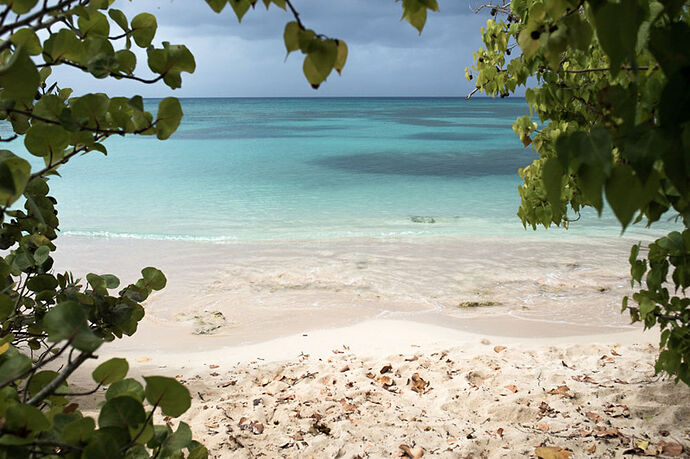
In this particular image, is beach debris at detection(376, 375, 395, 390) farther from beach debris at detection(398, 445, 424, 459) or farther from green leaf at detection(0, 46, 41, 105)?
green leaf at detection(0, 46, 41, 105)

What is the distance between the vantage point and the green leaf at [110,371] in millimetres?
890

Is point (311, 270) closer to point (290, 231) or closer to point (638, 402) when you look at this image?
point (290, 231)

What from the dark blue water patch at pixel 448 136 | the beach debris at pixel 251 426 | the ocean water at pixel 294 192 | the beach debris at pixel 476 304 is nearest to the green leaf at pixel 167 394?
the beach debris at pixel 251 426

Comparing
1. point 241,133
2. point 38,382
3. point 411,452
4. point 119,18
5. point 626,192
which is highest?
point 241,133

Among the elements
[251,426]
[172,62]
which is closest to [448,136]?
[251,426]

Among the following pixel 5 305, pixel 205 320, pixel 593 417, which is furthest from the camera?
pixel 205 320

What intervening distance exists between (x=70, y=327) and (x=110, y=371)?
0.54 ft

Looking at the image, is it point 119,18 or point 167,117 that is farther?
point 119,18

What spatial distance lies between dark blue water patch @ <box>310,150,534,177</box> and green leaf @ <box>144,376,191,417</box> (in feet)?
66.6

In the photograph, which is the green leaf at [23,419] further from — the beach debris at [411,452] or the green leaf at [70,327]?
the beach debris at [411,452]

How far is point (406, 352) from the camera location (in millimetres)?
4730

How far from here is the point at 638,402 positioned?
3.44 m

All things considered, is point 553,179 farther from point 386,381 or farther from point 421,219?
point 421,219

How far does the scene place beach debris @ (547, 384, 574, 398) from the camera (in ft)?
11.8
